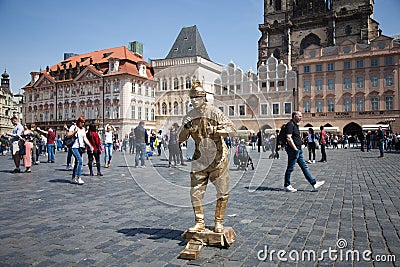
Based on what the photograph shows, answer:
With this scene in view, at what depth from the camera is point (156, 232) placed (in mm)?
4391

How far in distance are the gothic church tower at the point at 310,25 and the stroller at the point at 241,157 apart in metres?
53.3

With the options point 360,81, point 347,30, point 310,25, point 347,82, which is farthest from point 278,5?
point 360,81

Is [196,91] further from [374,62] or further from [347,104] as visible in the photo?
[374,62]

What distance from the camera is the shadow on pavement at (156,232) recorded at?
4.18m

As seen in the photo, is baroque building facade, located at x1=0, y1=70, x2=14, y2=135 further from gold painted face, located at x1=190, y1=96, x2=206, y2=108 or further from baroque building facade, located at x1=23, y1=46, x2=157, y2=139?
gold painted face, located at x1=190, y1=96, x2=206, y2=108

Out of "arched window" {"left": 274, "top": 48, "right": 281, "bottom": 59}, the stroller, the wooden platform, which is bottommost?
the wooden platform

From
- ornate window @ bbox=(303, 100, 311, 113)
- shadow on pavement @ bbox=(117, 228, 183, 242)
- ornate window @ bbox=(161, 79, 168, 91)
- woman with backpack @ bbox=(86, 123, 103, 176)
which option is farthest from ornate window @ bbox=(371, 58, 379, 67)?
shadow on pavement @ bbox=(117, 228, 183, 242)

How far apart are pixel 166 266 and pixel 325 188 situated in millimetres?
5718

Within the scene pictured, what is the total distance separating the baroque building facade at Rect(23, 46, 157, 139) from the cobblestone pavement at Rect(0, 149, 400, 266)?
36376 mm

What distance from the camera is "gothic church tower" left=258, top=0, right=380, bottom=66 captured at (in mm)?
56781

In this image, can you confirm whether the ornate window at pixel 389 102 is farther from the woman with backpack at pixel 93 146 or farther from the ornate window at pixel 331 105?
the woman with backpack at pixel 93 146

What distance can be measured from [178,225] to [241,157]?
7.20 m

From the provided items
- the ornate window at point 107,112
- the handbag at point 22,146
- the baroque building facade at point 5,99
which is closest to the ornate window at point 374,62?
the ornate window at point 107,112

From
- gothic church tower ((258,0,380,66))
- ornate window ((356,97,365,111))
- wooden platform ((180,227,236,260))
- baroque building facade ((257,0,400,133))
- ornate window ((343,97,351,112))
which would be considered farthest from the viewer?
gothic church tower ((258,0,380,66))
